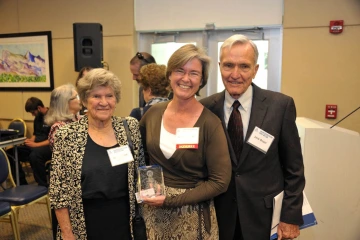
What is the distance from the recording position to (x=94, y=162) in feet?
5.24

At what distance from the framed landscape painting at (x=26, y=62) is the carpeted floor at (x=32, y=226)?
2.31 m

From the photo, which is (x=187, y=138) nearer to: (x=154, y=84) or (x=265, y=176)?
(x=265, y=176)

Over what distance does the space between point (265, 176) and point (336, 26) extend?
3.08 m

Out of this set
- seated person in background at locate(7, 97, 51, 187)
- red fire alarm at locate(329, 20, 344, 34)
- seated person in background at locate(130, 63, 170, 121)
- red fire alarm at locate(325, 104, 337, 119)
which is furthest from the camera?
seated person in background at locate(7, 97, 51, 187)

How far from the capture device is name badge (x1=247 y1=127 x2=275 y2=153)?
4.90 feet

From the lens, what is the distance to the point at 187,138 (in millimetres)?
1455

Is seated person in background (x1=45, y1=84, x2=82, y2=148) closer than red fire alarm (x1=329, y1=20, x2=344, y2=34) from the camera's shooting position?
Yes

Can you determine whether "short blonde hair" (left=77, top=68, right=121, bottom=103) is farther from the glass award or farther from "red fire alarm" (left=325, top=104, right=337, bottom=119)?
"red fire alarm" (left=325, top=104, right=337, bottom=119)

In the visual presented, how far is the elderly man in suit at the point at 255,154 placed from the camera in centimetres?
152

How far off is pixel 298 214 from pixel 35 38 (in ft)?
17.5

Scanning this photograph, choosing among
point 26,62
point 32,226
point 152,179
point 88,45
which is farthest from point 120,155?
point 26,62

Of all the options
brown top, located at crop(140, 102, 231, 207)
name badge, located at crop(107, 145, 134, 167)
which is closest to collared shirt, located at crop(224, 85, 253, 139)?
brown top, located at crop(140, 102, 231, 207)

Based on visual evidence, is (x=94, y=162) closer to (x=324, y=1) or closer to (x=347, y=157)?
(x=347, y=157)

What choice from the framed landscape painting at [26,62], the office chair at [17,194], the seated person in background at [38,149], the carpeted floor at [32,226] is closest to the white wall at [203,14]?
the framed landscape painting at [26,62]
